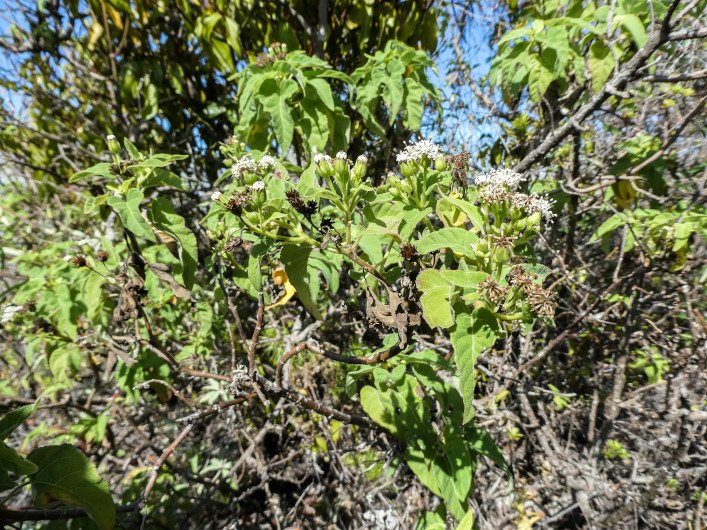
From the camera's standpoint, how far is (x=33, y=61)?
3273mm

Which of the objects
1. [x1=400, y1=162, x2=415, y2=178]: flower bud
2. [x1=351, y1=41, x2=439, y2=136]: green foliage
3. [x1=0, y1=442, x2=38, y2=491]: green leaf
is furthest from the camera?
[x1=351, y1=41, x2=439, y2=136]: green foliage

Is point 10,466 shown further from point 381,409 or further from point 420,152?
point 420,152

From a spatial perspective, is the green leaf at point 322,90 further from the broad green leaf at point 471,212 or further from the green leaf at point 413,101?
the broad green leaf at point 471,212

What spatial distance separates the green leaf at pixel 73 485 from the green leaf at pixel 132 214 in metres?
0.62

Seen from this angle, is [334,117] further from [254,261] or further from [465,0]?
[465,0]

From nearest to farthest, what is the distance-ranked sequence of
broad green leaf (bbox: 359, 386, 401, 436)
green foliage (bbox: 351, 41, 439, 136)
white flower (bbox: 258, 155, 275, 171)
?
white flower (bbox: 258, 155, 275, 171) < broad green leaf (bbox: 359, 386, 401, 436) < green foliage (bbox: 351, 41, 439, 136)

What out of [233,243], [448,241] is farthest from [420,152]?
[233,243]

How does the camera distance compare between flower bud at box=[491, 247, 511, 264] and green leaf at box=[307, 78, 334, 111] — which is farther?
green leaf at box=[307, 78, 334, 111]

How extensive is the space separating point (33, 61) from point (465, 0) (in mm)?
3467

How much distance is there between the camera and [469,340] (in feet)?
3.28

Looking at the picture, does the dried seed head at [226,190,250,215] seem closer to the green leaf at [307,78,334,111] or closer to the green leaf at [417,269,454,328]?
the green leaf at [417,269,454,328]

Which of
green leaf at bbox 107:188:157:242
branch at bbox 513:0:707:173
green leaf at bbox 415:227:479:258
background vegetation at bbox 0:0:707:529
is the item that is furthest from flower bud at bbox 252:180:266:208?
branch at bbox 513:0:707:173

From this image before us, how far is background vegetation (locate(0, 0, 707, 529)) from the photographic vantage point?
121 centimetres

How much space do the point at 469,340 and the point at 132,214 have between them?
108 cm
